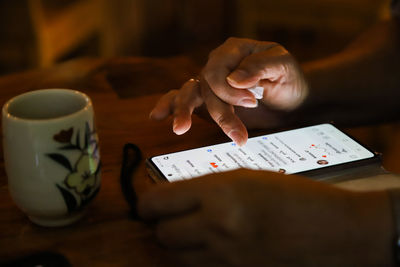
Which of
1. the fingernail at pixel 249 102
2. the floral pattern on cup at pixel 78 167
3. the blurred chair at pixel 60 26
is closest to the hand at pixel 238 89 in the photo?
the fingernail at pixel 249 102

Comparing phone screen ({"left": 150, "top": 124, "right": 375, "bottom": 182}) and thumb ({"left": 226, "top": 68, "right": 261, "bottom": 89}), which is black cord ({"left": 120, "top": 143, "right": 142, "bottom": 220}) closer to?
phone screen ({"left": 150, "top": 124, "right": 375, "bottom": 182})

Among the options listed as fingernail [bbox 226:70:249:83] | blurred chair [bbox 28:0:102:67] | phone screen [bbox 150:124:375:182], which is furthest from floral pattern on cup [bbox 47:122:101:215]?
blurred chair [bbox 28:0:102:67]

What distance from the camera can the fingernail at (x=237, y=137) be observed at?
23.3 inches

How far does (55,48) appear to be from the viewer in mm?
1779

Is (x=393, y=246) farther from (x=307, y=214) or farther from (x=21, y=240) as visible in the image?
(x=21, y=240)

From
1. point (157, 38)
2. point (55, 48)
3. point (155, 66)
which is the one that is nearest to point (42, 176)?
point (155, 66)

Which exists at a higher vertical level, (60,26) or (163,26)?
(60,26)

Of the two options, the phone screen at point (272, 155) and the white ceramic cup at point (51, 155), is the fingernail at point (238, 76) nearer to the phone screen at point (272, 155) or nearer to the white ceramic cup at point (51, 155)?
the phone screen at point (272, 155)

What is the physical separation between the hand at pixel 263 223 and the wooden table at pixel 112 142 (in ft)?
0.19

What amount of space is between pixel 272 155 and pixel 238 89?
0.12m

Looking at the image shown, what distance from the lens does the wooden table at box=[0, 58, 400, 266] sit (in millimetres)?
433

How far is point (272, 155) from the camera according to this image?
571 mm

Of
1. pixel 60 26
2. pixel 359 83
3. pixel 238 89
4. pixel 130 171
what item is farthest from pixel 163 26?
pixel 130 171

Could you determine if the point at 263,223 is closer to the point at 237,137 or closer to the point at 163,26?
the point at 237,137
